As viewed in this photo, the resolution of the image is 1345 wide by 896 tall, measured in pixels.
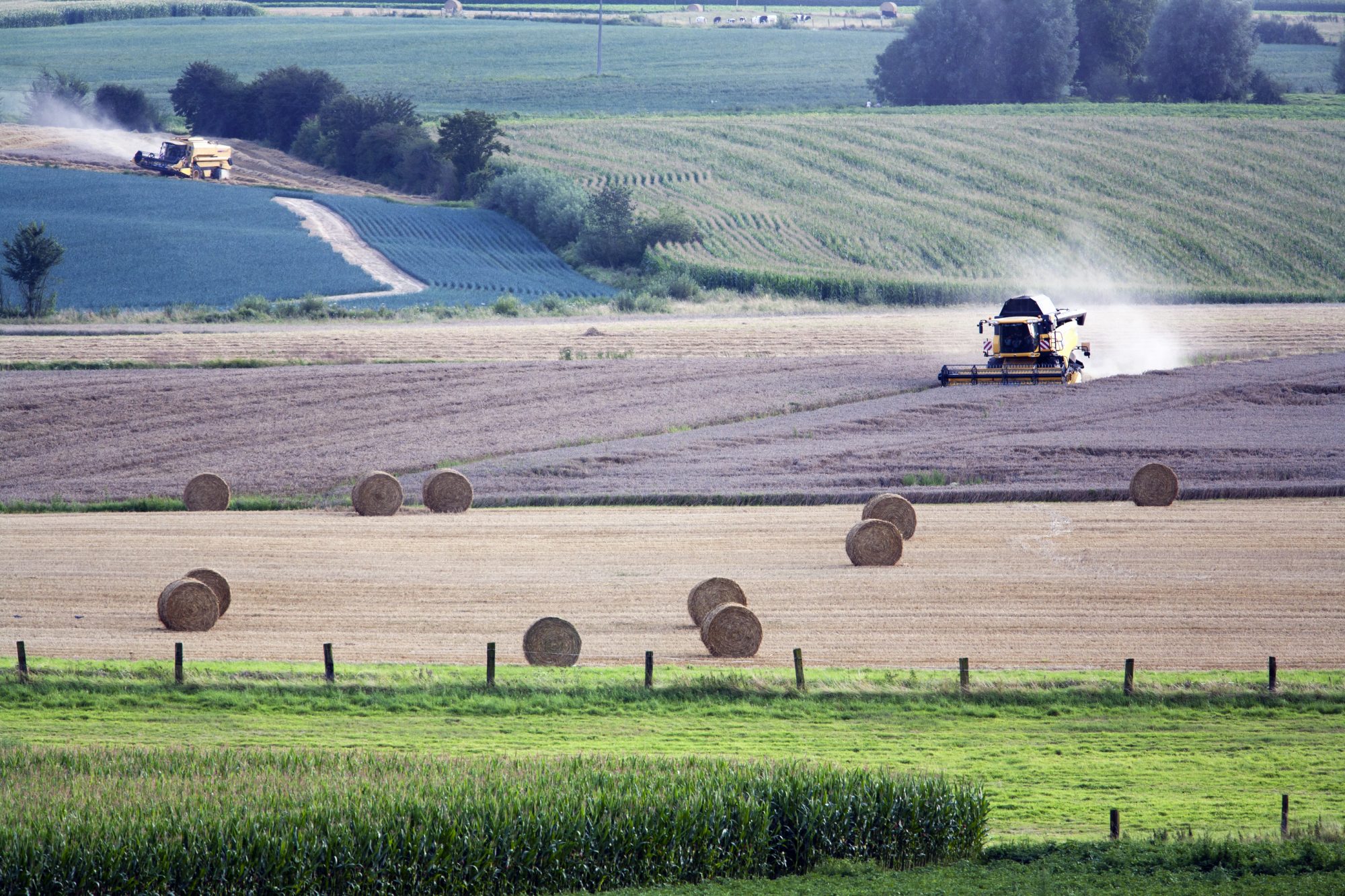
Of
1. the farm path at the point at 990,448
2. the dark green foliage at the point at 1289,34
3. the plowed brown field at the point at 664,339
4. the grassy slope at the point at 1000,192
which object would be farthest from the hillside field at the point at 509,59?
the farm path at the point at 990,448

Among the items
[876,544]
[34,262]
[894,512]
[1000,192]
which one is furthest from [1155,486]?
[1000,192]

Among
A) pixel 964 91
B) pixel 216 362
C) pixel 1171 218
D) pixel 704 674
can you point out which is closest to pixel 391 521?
pixel 704 674

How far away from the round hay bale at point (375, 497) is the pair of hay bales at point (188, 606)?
7797 millimetres

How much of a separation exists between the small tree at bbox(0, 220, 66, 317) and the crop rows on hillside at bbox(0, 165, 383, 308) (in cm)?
196

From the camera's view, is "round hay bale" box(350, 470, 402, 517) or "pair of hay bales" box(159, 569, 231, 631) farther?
"round hay bale" box(350, 470, 402, 517)

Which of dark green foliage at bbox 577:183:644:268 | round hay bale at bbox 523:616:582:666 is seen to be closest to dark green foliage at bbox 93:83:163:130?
dark green foliage at bbox 577:183:644:268

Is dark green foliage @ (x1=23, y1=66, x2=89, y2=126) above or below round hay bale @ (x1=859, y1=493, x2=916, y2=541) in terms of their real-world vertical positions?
above

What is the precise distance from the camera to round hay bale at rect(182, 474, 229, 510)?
93.1 feet

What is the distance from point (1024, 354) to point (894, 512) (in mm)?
15748

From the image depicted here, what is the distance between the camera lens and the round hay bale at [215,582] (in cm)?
1998

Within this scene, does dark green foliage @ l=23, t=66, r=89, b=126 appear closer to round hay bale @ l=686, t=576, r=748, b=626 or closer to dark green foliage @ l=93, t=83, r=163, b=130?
dark green foliage @ l=93, t=83, r=163, b=130

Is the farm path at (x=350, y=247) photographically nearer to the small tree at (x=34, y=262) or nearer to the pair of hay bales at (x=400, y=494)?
the small tree at (x=34, y=262)

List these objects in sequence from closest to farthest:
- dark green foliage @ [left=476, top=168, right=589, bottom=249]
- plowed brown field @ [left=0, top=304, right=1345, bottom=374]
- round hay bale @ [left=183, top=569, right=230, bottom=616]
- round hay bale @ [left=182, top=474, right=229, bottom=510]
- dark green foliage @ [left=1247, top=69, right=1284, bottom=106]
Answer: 1. round hay bale @ [left=183, top=569, right=230, bottom=616]
2. round hay bale @ [left=182, top=474, right=229, bottom=510]
3. plowed brown field @ [left=0, top=304, right=1345, bottom=374]
4. dark green foliage @ [left=476, top=168, right=589, bottom=249]
5. dark green foliage @ [left=1247, top=69, right=1284, bottom=106]

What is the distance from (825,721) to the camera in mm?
15867
